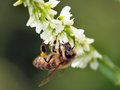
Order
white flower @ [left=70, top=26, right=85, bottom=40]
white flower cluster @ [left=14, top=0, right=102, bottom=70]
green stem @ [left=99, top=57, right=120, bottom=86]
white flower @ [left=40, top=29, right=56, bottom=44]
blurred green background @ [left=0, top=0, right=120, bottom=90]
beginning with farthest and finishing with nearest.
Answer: blurred green background @ [left=0, top=0, right=120, bottom=90]
green stem @ [left=99, top=57, right=120, bottom=86]
white flower @ [left=70, top=26, right=85, bottom=40]
white flower @ [left=40, top=29, right=56, bottom=44]
white flower cluster @ [left=14, top=0, right=102, bottom=70]

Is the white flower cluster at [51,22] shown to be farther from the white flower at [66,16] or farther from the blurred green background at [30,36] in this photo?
the blurred green background at [30,36]

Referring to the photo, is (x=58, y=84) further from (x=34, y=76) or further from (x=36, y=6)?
(x=36, y=6)

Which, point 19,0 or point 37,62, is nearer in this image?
point 19,0

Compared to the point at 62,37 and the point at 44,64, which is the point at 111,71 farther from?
the point at 62,37

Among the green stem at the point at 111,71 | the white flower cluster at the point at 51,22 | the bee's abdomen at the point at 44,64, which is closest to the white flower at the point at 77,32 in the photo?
the white flower cluster at the point at 51,22

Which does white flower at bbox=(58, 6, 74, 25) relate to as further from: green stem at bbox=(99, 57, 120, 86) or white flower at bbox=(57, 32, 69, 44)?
green stem at bbox=(99, 57, 120, 86)

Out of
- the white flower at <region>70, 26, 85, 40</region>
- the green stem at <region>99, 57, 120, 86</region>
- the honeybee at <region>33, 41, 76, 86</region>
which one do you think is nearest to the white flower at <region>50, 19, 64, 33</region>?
the white flower at <region>70, 26, 85, 40</region>

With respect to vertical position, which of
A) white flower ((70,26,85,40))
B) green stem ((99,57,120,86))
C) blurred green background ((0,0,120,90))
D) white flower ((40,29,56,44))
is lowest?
blurred green background ((0,0,120,90))

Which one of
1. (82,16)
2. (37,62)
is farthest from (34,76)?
(37,62)
